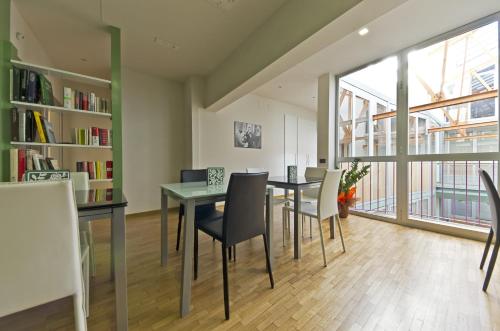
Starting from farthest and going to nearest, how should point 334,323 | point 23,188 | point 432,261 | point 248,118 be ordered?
point 248,118
point 432,261
point 334,323
point 23,188

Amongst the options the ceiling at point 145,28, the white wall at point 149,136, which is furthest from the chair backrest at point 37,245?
the white wall at point 149,136

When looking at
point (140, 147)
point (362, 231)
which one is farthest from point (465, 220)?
point (140, 147)

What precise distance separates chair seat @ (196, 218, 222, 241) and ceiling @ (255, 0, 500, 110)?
267cm

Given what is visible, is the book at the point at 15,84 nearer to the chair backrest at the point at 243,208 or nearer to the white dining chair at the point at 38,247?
the white dining chair at the point at 38,247

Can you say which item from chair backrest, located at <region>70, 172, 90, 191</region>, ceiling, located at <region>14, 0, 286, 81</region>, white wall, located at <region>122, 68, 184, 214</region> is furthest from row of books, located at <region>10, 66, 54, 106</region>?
white wall, located at <region>122, 68, 184, 214</region>

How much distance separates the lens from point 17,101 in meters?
1.89

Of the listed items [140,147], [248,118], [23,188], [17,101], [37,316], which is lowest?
[37,316]

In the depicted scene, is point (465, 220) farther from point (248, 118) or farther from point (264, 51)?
point (248, 118)

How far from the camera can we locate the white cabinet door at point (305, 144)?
585cm

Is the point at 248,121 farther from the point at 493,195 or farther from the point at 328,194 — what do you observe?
the point at 493,195

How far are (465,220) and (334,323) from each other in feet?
9.51

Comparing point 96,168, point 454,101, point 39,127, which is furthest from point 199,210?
point 454,101

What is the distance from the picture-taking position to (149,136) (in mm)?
3742

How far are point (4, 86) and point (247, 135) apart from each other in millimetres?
3656
